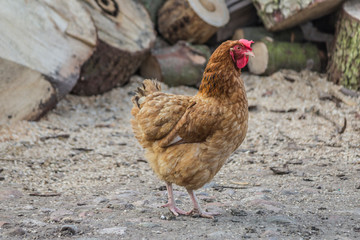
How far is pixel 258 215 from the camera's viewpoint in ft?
8.73

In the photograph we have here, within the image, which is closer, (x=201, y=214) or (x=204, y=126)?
(x=204, y=126)

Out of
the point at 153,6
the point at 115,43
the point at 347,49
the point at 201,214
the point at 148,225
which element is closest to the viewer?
the point at 148,225

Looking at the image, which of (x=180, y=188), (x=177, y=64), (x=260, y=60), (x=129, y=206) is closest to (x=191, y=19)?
(x=177, y=64)

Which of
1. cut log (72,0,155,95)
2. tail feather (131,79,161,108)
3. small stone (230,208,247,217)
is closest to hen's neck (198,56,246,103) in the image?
tail feather (131,79,161,108)

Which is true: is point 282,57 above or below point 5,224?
below

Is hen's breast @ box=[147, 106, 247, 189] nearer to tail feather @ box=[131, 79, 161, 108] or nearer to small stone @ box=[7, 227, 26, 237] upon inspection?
tail feather @ box=[131, 79, 161, 108]

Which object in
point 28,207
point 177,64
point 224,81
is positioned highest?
point 224,81

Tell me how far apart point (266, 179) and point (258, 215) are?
912mm

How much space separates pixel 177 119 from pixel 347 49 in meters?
3.83

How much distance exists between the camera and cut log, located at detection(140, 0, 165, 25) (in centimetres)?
668

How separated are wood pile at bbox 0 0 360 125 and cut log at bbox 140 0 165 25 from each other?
0.05ft

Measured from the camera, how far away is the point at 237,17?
706 cm

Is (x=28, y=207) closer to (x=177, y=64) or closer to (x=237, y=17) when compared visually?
(x=177, y=64)

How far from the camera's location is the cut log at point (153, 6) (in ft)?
21.9
